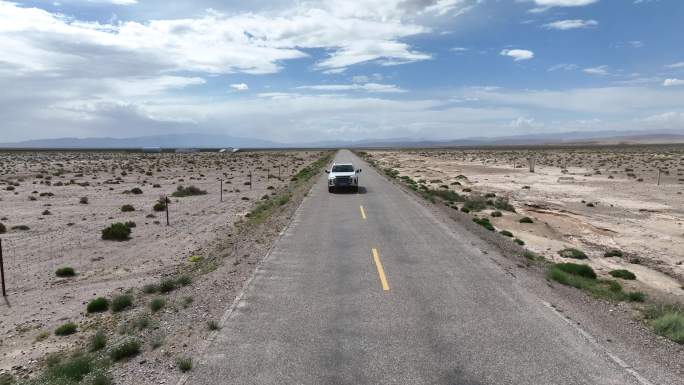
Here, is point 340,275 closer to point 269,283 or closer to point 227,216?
point 269,283

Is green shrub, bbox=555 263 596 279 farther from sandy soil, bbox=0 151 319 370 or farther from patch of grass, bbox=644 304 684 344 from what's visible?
sandy soil, bbox=0 151 319 370

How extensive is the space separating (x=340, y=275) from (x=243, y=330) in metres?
3.49

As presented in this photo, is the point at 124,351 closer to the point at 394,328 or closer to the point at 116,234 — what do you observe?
the point at 394,328

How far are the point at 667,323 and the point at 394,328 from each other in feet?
15.6

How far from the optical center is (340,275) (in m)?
10.5

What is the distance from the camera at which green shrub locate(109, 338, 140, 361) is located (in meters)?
6.79

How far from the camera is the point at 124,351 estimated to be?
684 centimetres

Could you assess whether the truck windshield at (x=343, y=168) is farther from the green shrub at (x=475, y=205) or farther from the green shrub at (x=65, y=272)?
the green shrub at (x=65, y=272)

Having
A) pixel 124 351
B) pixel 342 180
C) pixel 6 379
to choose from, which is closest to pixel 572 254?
pixel 342 180

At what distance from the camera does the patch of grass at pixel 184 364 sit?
6191 mm

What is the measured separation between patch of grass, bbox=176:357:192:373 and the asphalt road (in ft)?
0.46

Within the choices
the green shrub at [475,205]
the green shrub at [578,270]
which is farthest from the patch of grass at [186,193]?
the green shrub at [578,270]

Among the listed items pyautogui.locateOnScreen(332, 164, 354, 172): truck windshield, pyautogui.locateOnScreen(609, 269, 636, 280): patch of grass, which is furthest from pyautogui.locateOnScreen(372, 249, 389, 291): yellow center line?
pyautogui.locateOnScreen(332, 164, 354, 172): truck windshield

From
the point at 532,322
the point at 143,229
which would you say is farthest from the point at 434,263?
the point at 143,229
